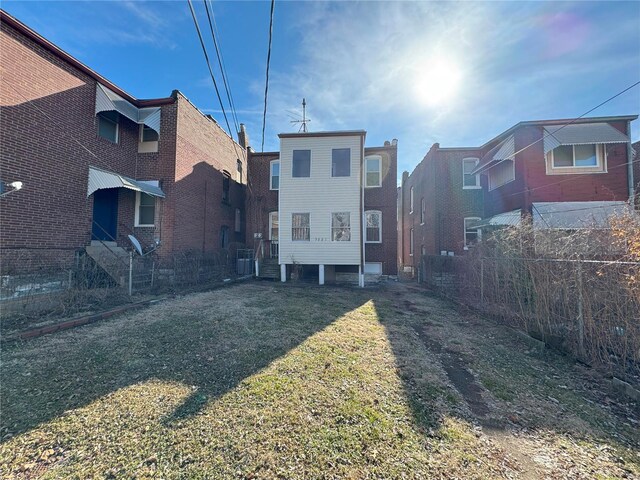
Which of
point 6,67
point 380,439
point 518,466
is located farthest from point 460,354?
point 6,67

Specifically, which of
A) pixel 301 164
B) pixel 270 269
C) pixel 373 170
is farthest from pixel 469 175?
pixel 270 269

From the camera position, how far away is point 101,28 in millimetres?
7738

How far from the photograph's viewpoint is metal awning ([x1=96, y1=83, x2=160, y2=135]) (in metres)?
9.61

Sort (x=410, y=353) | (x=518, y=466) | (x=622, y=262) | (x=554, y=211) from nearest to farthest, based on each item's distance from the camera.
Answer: (x=518, y=466) < (x=622, y=262) < (x=410, y=353) < (x=554, y=211)

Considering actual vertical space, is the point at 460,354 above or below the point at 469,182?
below

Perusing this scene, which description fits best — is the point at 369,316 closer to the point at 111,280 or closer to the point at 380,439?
the point at 380,439

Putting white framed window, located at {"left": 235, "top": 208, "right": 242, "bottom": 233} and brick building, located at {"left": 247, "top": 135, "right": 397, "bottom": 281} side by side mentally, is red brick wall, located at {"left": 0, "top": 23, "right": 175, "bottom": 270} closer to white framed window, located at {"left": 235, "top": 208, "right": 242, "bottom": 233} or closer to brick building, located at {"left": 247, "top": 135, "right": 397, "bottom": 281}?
brick building, located at {"left": 247, "top": 135, "right": 397, "bottom": 281}

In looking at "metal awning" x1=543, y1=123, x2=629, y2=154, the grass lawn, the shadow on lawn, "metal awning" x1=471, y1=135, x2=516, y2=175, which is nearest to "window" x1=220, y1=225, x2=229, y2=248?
the shadow on lawn

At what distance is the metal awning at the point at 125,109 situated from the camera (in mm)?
9609

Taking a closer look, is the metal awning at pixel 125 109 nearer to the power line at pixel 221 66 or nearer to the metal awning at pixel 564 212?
the power line at pixel 221 66

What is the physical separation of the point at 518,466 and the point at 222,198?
1608cm

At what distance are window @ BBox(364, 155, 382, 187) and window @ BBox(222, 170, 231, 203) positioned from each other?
27.4 feet

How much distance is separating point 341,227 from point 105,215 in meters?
9.69

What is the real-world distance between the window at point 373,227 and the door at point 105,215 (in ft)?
38.2
